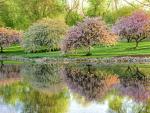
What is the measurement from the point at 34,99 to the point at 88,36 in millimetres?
29095

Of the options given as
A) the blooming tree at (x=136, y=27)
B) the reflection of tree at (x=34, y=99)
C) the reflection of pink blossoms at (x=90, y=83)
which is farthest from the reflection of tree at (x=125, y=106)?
the blooming tree at (x=136, y=27)

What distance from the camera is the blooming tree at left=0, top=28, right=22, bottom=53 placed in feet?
229

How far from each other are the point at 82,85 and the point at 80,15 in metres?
69.7

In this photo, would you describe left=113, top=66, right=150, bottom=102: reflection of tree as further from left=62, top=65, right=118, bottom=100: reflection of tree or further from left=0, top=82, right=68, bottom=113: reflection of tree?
left=0, top=82, right=68, bottom=113: reflection of tree

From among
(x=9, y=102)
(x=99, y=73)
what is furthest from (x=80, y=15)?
(x=9, y=102)

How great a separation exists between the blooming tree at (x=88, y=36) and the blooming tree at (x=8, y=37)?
20.7 metres

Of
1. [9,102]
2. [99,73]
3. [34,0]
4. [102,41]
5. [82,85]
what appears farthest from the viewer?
[34,0]

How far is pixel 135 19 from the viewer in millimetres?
53719

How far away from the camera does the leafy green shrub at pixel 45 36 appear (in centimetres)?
6145

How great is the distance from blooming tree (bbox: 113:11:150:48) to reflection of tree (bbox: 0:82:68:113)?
88.2ft

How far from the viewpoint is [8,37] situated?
71.4 m

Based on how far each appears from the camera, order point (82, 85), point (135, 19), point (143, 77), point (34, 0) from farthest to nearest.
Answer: point (34, 0) < point (135, 19) < point (143, 77) < point (82, 85)

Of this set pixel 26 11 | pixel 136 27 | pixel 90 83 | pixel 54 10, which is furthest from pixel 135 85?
pixel 26 11

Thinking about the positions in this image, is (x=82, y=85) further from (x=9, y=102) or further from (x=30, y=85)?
(x=9, y=102)
